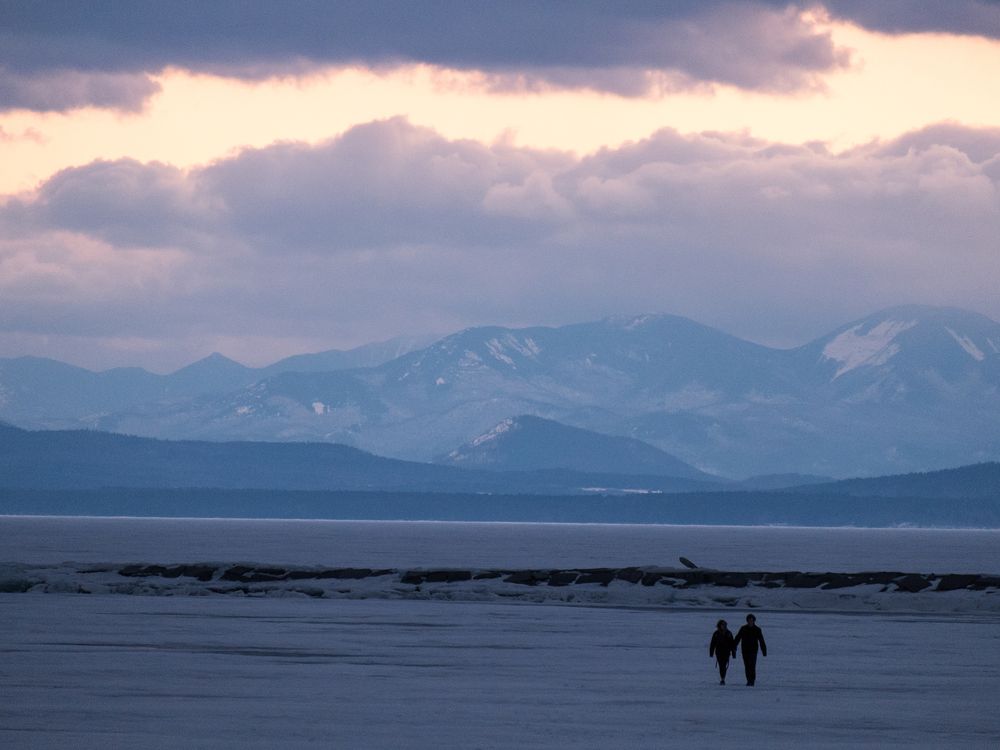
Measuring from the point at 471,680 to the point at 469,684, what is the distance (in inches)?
38.3

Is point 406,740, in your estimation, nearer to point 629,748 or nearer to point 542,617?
point 629,748

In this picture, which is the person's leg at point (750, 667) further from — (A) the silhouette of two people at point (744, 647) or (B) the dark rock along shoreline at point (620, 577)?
(B) the dark rock along shoreline at point (620, 577)

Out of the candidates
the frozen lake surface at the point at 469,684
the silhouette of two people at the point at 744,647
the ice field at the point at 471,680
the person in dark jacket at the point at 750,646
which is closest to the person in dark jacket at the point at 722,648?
the silhouette of two people at the point at 744,647

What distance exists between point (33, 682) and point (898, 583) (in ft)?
196

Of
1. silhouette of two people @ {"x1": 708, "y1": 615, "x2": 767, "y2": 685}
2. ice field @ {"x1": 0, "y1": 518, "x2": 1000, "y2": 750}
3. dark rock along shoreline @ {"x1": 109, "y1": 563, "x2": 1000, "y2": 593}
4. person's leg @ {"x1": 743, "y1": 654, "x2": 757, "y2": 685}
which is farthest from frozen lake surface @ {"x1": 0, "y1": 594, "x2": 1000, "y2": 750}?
dark rock along shoreline @ {"x1": 109, "y1": 563, "x2": 1000, "y2": 593}

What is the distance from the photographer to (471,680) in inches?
1704

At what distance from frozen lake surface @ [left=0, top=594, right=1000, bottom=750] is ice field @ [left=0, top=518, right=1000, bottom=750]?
0.33ft

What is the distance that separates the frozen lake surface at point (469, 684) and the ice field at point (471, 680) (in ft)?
0.33

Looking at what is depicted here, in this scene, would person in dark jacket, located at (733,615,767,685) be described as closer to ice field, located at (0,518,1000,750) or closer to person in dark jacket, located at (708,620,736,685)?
person in dark jacket, located at (708,620,736,685)

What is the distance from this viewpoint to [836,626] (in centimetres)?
6762

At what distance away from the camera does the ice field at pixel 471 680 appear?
3341 cm

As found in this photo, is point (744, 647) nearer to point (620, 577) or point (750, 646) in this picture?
point (750, 646)

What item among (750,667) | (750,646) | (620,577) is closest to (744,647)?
(750,646)

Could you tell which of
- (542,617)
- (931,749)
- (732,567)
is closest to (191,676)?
(931,749)
